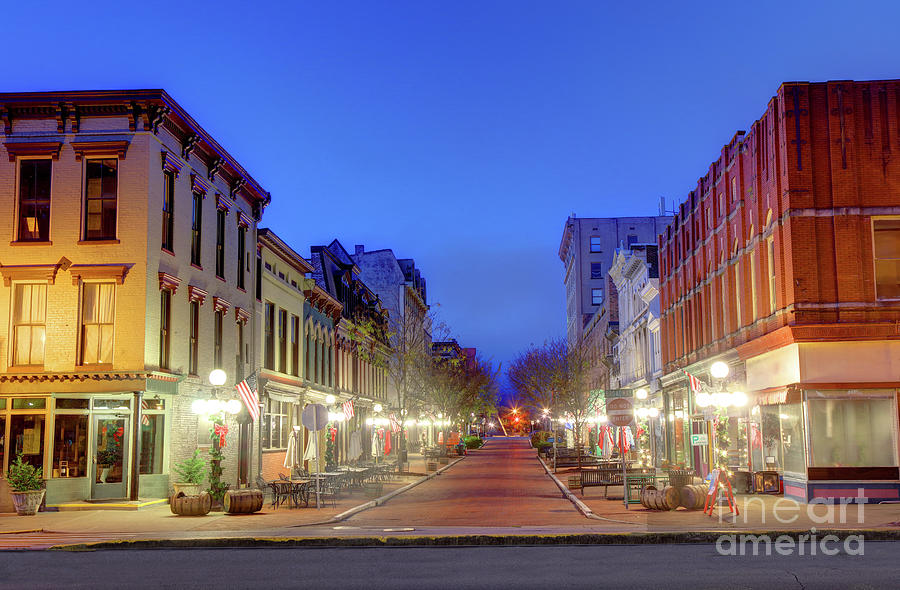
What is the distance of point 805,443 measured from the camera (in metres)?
25.3

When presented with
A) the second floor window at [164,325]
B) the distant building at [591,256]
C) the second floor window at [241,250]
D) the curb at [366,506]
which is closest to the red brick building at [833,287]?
A: the curb at [366,506]

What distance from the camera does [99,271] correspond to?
83.5 feet

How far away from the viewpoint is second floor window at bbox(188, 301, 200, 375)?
97.5ft

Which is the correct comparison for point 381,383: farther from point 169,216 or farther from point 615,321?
point 169,216

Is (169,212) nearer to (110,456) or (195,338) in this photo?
(195,338)

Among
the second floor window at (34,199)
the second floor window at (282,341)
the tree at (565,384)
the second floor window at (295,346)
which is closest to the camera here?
the second floor window at (34,199)

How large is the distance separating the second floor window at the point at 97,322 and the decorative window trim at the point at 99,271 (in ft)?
1.08

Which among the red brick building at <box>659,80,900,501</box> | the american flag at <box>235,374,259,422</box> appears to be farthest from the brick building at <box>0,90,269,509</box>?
the red brick building at <box>659,80,900,501</box>

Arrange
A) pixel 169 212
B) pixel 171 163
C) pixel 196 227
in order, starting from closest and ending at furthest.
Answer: pixel 171 163
pixel 169 212
pixel 196 227

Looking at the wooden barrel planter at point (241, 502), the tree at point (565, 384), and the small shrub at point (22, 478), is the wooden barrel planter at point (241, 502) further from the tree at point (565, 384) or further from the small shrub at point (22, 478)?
the tree at point (565, 384)

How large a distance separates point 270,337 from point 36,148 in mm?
14221

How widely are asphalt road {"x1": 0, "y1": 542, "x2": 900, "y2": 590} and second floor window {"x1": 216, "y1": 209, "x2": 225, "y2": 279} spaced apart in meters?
16.9

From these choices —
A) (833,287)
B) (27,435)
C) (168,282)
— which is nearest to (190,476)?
(27,435)

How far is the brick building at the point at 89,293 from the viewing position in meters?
25.1
